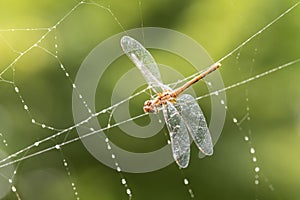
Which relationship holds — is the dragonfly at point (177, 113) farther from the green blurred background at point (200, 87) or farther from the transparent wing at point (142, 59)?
the green blurred background at point (200, 87)

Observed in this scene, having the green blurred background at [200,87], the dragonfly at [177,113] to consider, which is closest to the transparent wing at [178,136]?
the dragonfly at [177,113]

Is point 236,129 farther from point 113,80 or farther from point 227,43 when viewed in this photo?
point 113,80

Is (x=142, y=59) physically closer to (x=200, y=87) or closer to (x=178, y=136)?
(x=178, y=136)

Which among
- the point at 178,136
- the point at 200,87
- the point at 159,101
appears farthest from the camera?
the point at 200,87

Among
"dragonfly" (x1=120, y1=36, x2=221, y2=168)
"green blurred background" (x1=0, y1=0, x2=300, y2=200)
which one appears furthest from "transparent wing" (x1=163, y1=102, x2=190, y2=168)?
"green blurred background" (x1=0, y1=0, x2=300, y2=200)

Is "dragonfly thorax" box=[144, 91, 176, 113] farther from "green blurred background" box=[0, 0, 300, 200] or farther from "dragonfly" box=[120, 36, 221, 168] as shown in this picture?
"green blurred background" box=[0, 0, 300, 200]

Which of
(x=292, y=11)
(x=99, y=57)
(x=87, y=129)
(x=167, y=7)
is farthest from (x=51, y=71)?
(x=292, y=11)

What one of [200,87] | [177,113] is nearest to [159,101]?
[177,113]
